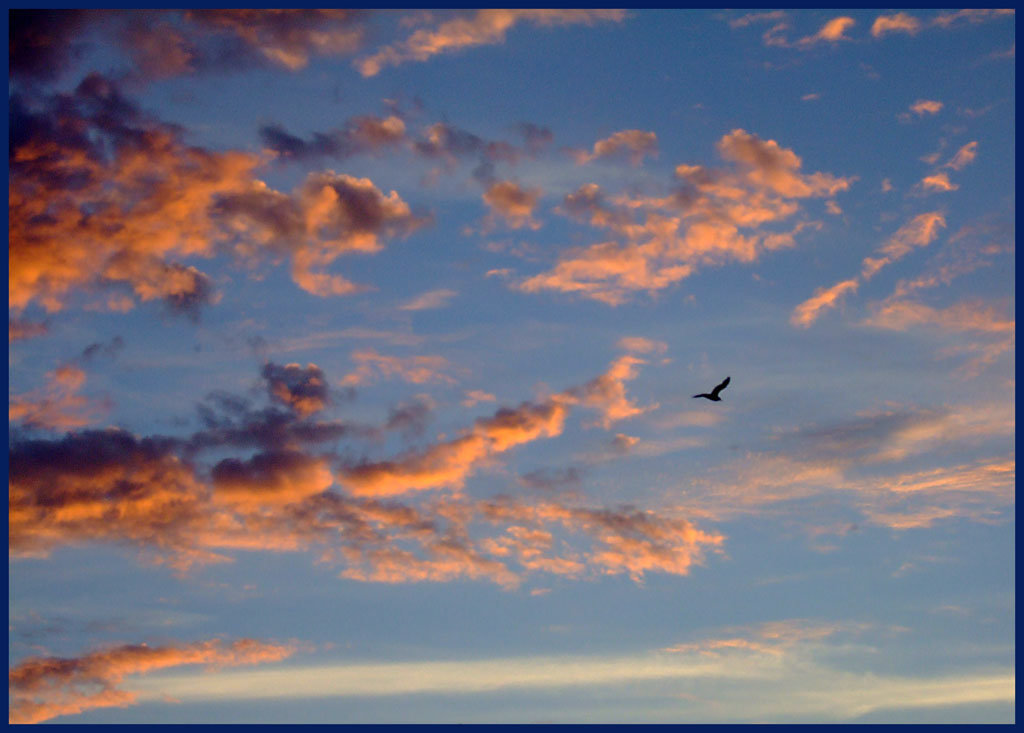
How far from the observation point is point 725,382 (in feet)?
212
